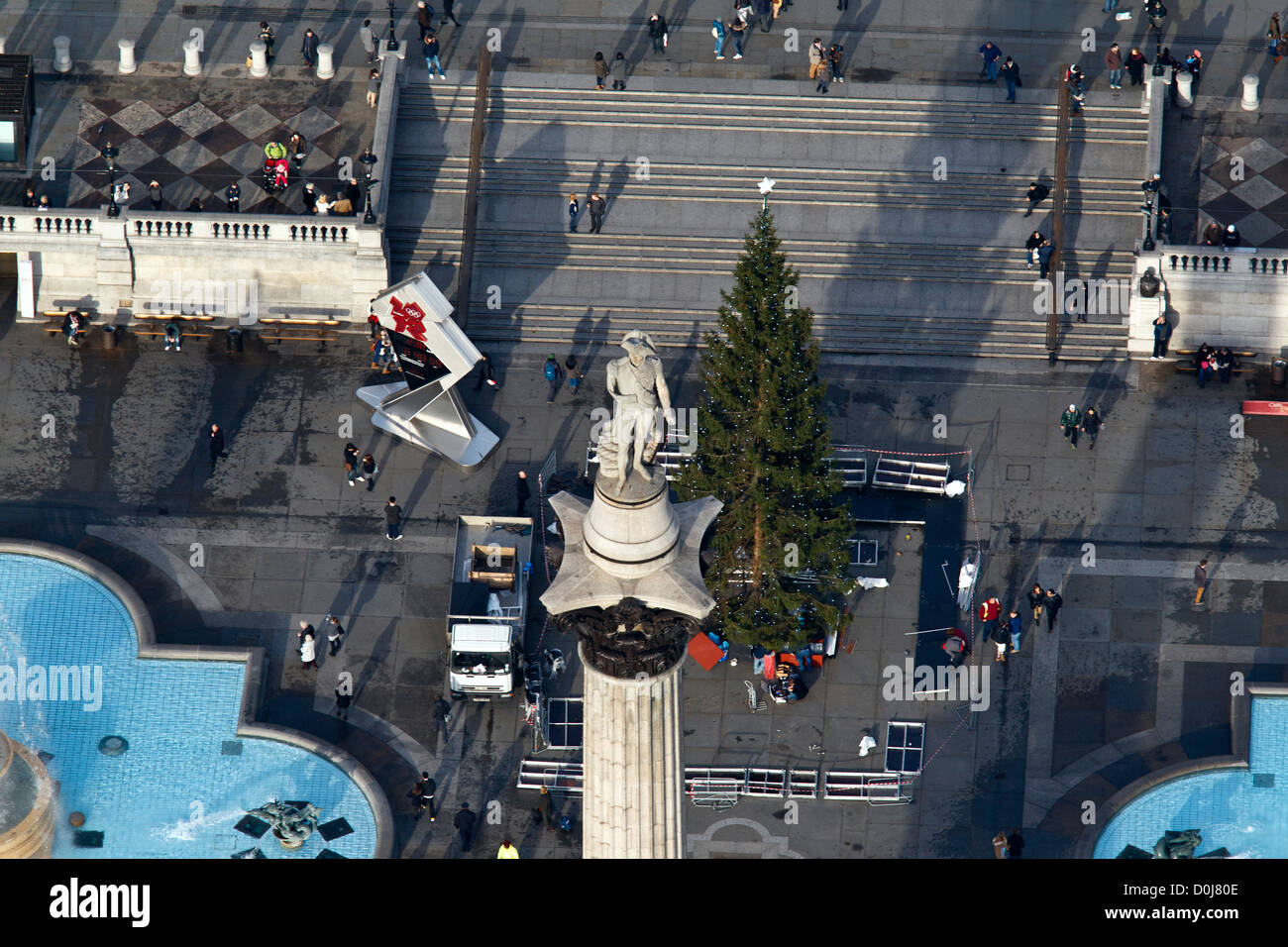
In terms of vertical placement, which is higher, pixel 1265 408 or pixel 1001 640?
pixel 1265 408

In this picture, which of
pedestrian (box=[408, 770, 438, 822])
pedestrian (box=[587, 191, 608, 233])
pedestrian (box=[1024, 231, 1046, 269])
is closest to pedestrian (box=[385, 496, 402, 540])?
pedestrian (box=[408, 770, 438, 822])

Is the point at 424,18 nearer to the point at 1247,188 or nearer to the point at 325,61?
the point at 325,61

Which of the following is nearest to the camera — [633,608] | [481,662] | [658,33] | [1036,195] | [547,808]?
[633,608]

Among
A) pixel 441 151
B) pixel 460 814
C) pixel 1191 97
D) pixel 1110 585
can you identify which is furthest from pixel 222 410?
pixel 1191 97

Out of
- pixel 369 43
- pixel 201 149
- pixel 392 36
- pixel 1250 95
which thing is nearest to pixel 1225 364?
pixel 1250 95

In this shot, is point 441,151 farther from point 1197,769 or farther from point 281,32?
point 1197,769

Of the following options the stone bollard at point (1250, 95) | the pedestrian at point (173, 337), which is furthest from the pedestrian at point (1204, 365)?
the pedestrian at point (173, 337)

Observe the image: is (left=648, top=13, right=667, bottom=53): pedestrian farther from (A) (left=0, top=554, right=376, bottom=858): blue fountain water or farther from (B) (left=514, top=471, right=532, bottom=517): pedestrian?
(A) (left=0, top=554, right=376, bottom=858): blue fountain water

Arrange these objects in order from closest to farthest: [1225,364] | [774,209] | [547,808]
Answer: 1. [547,808]
2. [1225,364]
3. [774,209]
